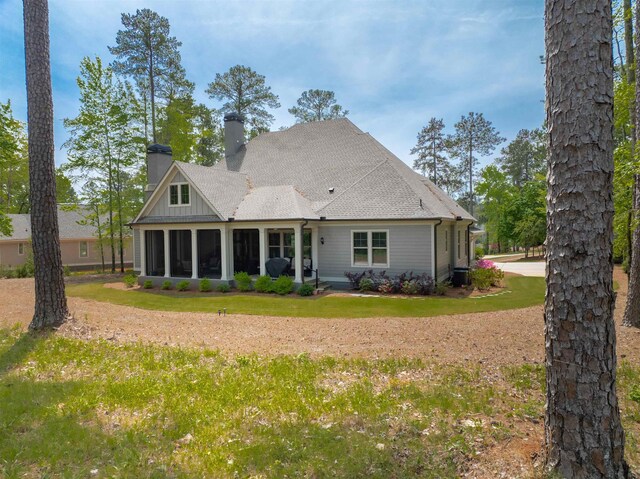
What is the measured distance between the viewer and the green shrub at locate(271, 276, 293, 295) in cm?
1518

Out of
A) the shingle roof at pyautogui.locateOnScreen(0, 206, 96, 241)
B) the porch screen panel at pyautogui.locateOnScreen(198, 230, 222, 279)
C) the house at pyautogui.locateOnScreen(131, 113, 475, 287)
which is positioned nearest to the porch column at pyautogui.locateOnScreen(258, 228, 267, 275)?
the house at pyautogui.locateOnScreen(131, 113, 475, 287)

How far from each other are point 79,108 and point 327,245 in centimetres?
1792

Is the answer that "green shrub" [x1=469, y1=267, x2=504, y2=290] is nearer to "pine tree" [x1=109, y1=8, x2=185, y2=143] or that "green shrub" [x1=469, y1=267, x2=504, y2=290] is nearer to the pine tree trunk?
the pine tree trunk

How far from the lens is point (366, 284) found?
15.3 m

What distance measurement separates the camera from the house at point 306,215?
15727 millimetres

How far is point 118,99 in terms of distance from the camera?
23766 mm

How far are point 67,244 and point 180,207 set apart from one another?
73.3 feet

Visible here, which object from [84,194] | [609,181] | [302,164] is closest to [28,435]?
[609,181]

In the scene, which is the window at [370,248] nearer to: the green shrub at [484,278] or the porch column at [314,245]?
the porch column at [314,245]

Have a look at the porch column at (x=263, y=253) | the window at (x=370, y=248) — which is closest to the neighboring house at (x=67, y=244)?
the porch column at (x=263, y=253)

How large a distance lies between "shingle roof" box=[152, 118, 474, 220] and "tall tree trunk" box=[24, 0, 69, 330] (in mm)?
8418

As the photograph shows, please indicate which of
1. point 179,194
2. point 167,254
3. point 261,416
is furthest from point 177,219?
point 261,416

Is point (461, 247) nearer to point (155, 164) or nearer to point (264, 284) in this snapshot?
point (264, 284)

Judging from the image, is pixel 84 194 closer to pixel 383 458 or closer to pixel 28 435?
pixel 28 435
